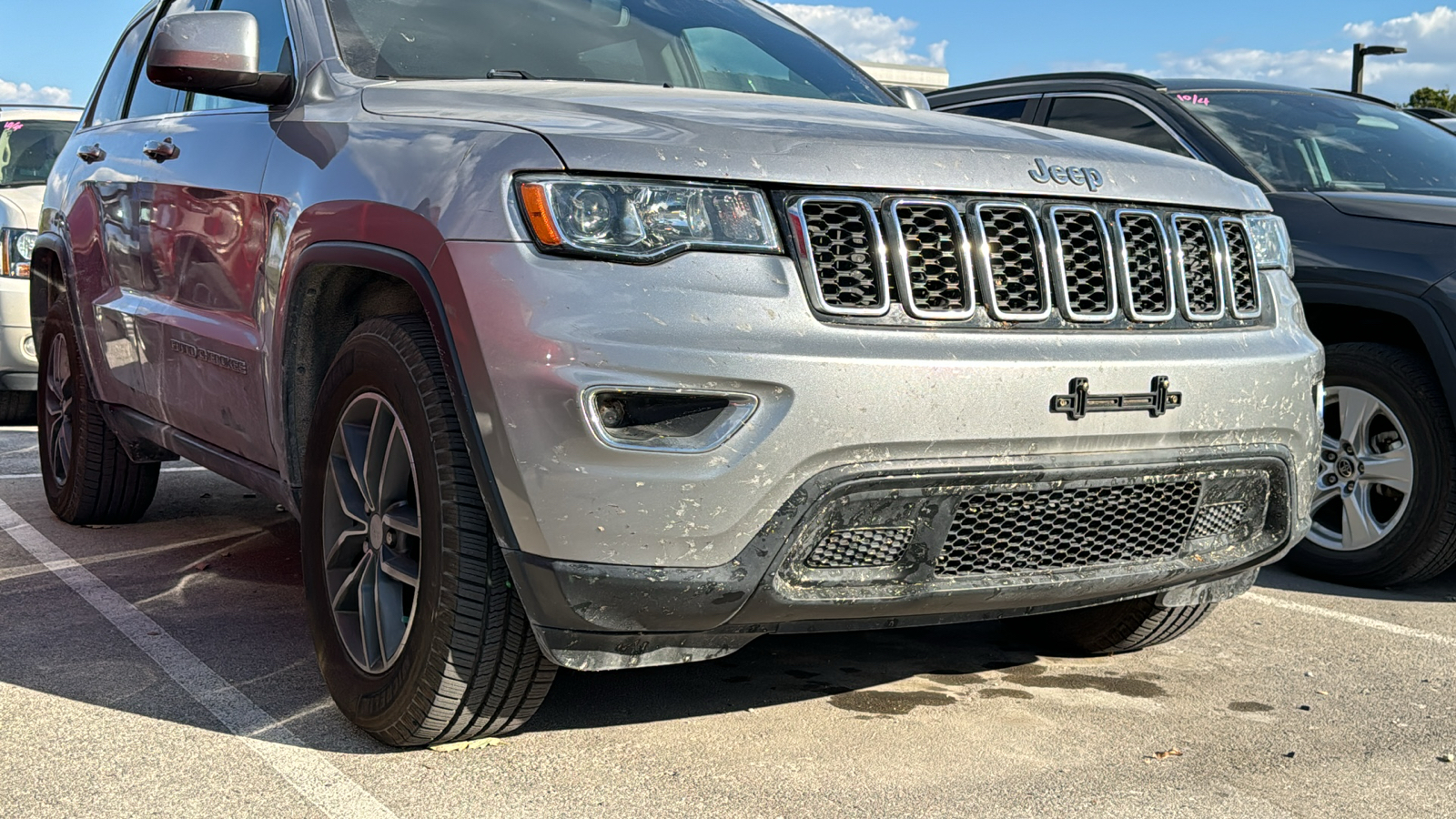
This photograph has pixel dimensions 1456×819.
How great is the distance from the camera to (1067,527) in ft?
9.97

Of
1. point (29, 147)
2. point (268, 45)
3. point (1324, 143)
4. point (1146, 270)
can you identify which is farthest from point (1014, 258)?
point (29, 147)

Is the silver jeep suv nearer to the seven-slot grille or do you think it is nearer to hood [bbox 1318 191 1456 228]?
the seven-slot grille

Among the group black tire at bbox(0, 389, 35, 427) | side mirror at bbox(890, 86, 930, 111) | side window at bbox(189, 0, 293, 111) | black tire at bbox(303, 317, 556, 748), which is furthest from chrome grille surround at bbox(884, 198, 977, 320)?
black tire at bbox(0, 389, 35, 427)

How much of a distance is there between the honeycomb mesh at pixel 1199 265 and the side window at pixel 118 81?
12.6 feet

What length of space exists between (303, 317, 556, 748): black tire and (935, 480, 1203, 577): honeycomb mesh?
875 mm

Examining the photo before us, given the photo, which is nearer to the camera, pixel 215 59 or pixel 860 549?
pixel 860 549

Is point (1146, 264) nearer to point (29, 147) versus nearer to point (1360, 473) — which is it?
point (1360, 473)

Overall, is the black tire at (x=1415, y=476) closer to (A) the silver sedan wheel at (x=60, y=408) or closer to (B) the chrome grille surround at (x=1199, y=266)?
(B) the chrome grille surround at (x=1199, y=266)

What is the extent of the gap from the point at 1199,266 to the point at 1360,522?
2.19 m

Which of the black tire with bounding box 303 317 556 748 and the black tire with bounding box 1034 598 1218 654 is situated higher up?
the black tire with bounding box 303 317 556 748

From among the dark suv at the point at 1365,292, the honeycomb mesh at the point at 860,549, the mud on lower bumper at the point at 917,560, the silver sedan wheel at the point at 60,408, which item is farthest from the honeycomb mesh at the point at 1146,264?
the silver sedan wheel at the point at 60,408

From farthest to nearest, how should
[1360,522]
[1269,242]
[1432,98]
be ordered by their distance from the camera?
[1432,98]
[1360,522]
[1269,242]

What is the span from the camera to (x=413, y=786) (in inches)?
116

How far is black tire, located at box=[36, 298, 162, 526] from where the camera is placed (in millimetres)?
5375
